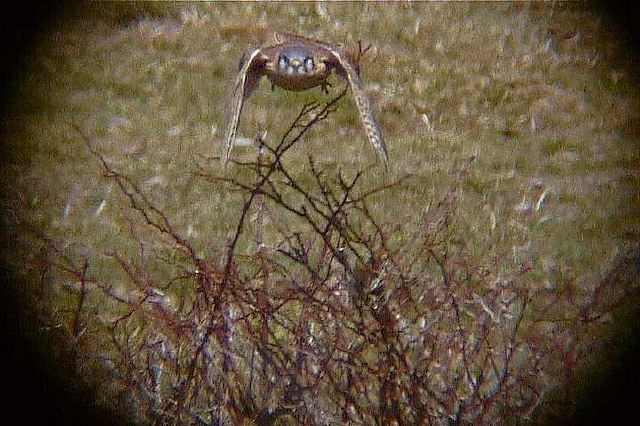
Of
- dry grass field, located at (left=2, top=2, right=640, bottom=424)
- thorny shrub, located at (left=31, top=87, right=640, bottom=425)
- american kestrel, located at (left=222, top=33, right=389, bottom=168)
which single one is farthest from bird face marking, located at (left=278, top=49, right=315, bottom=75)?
thorny shrub, located at (left=31, top=87, right=640, bottom=425)

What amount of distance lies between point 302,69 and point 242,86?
169mm

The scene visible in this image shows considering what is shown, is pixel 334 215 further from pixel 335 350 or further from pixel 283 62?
pixel 283 62

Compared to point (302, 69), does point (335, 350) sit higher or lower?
lower

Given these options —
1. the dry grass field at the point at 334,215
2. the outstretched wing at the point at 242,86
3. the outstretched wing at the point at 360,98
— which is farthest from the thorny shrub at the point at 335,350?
the outstretched wing at the point at 360,98

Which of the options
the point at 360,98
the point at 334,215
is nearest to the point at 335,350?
the point at 334,215

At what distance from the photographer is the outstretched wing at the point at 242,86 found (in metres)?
2.66

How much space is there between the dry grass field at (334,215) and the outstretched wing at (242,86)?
142mm

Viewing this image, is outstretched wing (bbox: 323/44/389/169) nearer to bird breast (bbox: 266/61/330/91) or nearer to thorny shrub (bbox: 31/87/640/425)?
bird breast (bbox: 266/61/330/91)

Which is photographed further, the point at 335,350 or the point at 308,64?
the point at 308,64

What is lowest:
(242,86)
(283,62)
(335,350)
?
(335,350)

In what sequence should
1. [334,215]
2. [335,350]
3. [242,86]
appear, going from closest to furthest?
1. [334,215]
2. [335,350]
3. [242,86]

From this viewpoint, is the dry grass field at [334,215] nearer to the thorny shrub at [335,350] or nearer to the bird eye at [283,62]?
the thorny shrub at [335,350]

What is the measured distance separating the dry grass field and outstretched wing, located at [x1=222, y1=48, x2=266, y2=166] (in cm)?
14

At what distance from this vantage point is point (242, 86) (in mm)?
2781
